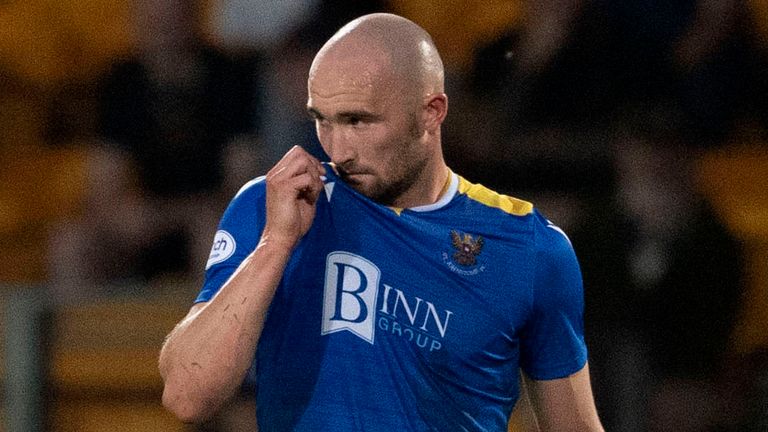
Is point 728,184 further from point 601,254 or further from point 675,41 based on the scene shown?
point 601,254

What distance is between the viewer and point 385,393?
2654 mm

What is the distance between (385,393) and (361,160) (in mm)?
493

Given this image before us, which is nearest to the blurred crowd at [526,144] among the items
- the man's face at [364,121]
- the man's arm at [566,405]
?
the man's arm at [566,405]

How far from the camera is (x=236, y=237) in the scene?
264cm

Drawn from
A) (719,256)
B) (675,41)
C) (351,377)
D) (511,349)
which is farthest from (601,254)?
(351,377)

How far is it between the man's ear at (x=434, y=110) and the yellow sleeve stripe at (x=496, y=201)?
0.63 feet

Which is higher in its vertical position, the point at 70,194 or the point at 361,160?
the point at 361,160

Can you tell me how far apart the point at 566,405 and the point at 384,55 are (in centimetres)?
91

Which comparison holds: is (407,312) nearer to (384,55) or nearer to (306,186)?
(306,186)

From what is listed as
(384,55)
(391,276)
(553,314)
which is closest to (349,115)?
(384,55)

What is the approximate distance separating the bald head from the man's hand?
23cm

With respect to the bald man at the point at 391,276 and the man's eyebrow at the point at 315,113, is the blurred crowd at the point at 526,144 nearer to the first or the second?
the bald man at the point at 391,276

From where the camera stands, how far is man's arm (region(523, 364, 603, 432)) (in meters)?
2.90

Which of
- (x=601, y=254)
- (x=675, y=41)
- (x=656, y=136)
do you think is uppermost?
(x=675, y=41)
